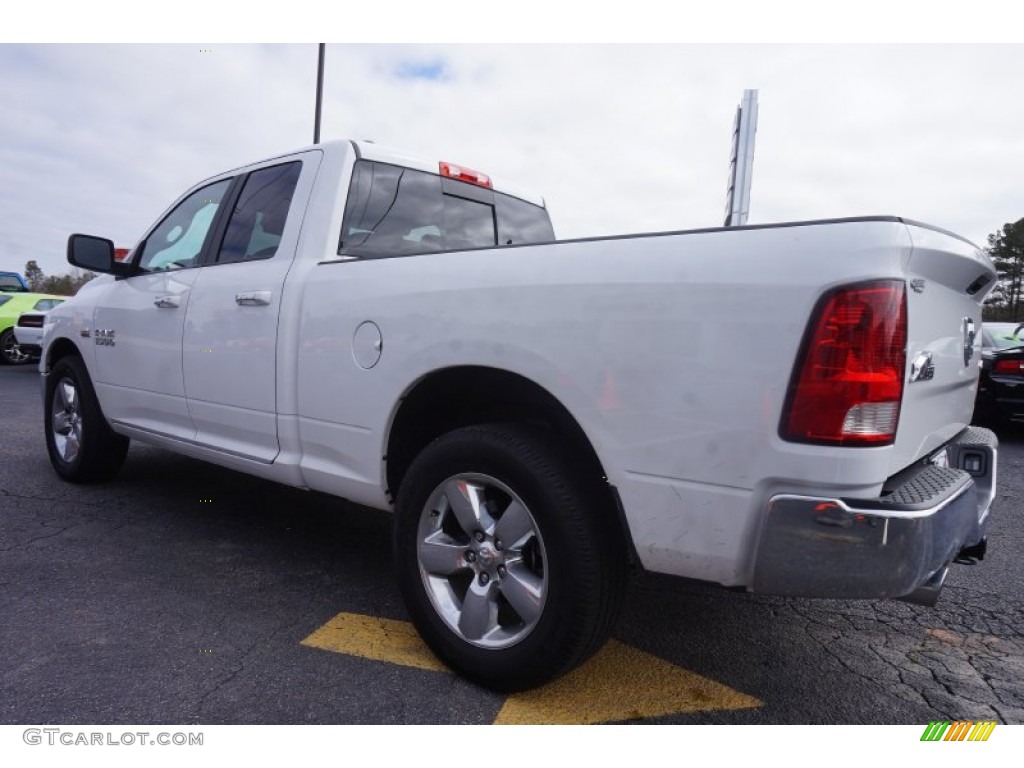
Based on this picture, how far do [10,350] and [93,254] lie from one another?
11.9 meters

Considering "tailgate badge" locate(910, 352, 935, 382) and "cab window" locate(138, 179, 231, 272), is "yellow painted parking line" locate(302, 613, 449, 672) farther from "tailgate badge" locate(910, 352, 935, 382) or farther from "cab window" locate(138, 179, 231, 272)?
"cab window" locate(138, 179, 231, 272)

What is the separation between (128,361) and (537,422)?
8.83 ft

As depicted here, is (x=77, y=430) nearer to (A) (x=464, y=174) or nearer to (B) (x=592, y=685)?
(A) (x=464, y=174)

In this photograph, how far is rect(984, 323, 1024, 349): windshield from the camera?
323 inches

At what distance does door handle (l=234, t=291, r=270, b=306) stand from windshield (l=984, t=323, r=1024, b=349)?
8.21 meters

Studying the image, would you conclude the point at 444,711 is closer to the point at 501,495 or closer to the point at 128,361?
the point at 501,495

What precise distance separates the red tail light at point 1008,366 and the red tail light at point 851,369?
7306 millimetres

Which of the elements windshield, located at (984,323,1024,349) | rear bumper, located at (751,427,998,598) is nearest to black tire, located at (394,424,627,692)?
rear bumper, located at (751,427,998,598)

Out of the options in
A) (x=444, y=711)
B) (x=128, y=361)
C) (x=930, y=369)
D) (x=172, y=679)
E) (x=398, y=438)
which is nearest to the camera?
(x=930, y=369)

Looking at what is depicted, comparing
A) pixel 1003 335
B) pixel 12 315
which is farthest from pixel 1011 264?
pixel 12 315

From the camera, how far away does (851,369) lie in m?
1.60

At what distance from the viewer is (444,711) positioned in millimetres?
2068

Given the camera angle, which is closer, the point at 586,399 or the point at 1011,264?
the point at 586,399

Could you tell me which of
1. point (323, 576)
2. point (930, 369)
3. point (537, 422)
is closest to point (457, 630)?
point (537, 422)
